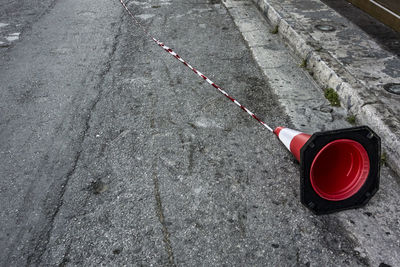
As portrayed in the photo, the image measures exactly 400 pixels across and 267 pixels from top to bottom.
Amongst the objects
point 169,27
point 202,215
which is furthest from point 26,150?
point 169,27

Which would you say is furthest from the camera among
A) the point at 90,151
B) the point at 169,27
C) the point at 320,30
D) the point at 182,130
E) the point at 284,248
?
the point at 169,27

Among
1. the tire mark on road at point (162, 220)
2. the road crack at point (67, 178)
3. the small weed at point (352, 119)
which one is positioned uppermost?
the road crack at point (67, 178)

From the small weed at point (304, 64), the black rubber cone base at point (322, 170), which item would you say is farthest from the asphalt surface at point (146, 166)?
the small weed at point (304, 64)

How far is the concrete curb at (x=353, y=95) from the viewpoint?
2.94 metres

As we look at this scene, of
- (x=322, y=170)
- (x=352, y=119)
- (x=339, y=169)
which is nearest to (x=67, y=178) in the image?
(x=322, y=170)

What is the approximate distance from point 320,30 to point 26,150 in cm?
421

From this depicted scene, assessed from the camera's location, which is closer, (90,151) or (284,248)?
(284,248)

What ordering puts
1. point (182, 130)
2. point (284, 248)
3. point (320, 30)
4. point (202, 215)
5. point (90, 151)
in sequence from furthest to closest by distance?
point (320, 30) → point (182, 130) → point (90, 151) → point (202, 215) → point (284, 248)

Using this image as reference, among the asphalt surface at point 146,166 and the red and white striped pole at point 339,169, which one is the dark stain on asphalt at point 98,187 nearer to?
the asphalt surface at point 146,166

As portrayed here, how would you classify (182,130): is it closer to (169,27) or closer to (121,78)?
(121,78)

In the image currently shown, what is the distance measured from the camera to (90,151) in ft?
10.4

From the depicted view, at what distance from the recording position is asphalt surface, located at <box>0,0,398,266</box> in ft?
7.55

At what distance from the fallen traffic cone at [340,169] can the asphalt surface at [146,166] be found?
0.59 ft

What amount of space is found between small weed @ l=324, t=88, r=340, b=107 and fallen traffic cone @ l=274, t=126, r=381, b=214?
1.28 meters
